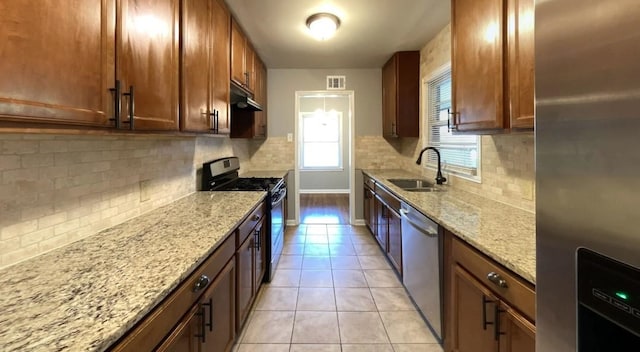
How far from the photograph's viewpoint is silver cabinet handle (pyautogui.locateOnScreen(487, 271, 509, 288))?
1.26 m

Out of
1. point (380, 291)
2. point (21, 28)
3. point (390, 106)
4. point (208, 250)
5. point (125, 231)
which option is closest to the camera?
point (21, 28)

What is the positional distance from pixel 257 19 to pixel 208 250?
8.14 feet

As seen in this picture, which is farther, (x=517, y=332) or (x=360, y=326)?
(x=360, y=326)

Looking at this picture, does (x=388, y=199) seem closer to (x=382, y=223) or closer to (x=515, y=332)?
(x=382, y=223)

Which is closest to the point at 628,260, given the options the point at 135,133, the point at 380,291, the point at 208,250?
the point at 208,250

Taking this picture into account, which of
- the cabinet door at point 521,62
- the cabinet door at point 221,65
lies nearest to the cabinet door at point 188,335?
the cabinet door at point 221,65

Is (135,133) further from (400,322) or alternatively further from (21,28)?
(400,322)

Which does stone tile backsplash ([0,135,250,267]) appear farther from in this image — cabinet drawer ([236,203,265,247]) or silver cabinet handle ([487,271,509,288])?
silver cabinet handle ([487,271,509,288])

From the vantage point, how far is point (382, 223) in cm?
363

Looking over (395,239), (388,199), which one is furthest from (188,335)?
(388,199)

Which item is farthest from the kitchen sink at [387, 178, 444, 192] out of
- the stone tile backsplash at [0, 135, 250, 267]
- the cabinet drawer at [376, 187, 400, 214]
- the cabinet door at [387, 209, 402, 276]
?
the stone tile backsplash at [0, 135, 250, 267]

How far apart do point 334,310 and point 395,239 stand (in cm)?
92

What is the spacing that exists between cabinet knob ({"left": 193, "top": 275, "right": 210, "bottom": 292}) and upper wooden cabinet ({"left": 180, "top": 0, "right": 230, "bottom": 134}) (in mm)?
864

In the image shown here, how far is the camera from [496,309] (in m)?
1.32
